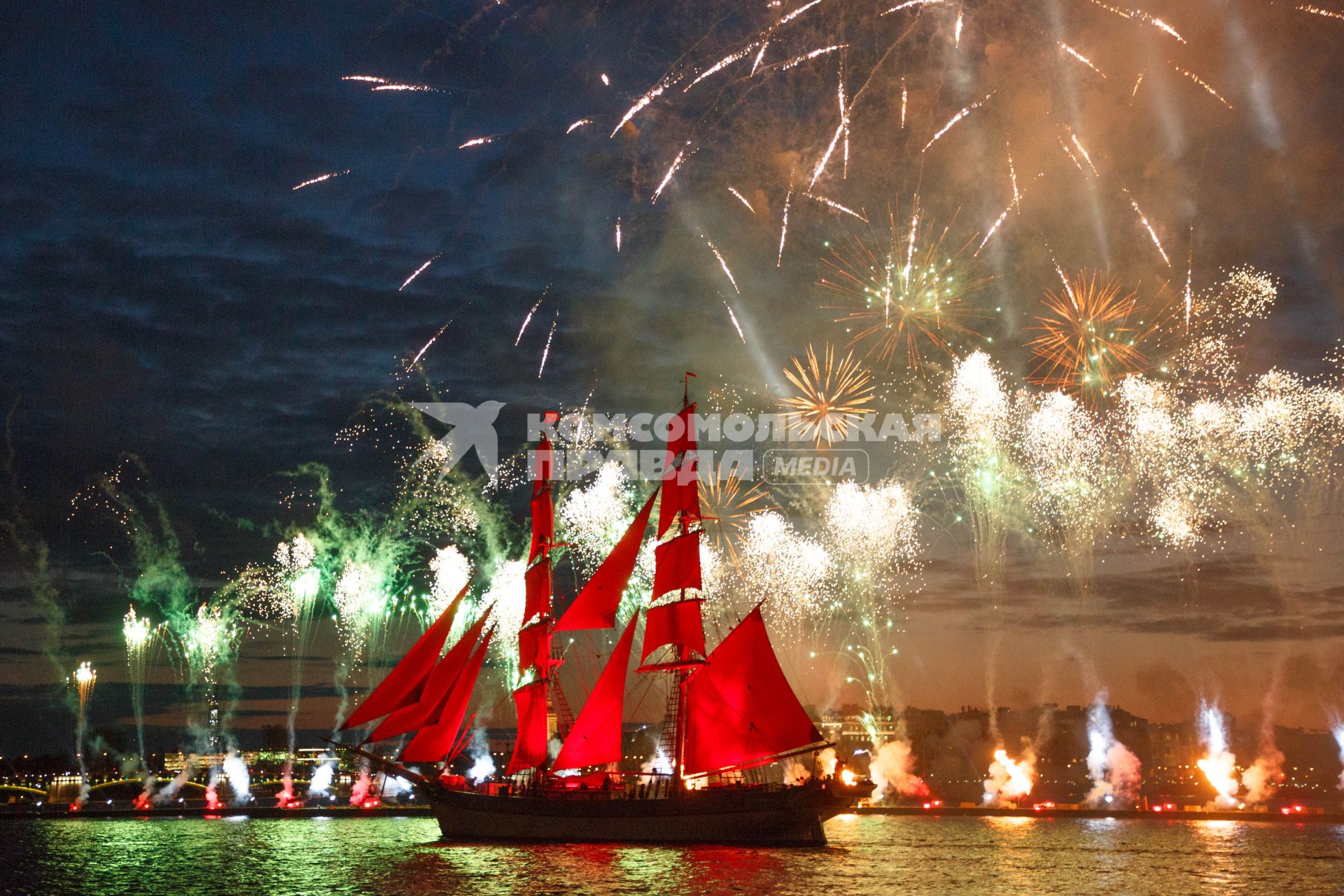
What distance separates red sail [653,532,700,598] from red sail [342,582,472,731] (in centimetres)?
1250

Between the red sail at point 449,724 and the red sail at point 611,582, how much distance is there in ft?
22.4

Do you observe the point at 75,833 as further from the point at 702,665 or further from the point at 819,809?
the point at 819,809

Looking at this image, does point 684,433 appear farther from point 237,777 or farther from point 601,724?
point 237,777

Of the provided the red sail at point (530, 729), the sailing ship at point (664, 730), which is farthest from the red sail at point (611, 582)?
the red sail at point (530, 729)

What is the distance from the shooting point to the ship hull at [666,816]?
6712 cm

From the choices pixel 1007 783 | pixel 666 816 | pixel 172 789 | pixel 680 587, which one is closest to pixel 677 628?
pixel 680 587

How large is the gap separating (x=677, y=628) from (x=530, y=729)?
43.4 feet

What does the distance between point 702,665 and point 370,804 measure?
60418 millimetres

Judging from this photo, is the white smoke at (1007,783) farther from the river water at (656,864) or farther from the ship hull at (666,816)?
the ship hull at (666,816)

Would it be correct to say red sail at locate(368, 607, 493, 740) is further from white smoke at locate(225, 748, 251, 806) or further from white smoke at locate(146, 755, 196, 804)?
white smoke at locate(146, 755, 196, 804)

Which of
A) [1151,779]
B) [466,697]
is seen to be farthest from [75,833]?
[1151,779]

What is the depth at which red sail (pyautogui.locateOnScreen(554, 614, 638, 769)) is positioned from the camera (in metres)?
68.3

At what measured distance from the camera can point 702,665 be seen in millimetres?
68500

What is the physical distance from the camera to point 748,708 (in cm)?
6562
